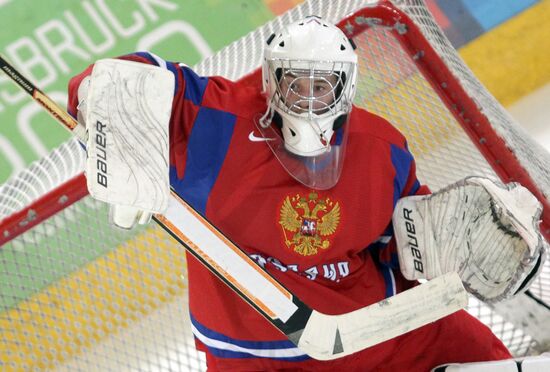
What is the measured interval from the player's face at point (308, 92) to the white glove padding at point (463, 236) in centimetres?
28

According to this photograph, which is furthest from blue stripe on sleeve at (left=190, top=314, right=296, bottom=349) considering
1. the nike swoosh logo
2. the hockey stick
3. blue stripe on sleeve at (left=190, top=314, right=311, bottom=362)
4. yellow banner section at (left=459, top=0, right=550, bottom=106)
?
yellow banner section at (left=459, top=0, right=550, bottom=106)

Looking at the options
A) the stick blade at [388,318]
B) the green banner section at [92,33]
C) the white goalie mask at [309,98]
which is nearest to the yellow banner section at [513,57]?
the green banner section at [92,33]

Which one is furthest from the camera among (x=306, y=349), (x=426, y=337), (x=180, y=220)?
(x=426, y=337)

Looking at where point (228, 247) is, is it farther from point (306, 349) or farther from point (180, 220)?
point (306, 349)

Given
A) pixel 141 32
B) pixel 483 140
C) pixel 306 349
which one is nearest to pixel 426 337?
pixel 306 349

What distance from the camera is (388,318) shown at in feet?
4.37

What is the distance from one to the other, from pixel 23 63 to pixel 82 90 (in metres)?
1.20

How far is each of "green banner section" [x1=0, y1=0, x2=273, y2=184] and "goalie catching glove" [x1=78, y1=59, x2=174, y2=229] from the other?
1.17 meters

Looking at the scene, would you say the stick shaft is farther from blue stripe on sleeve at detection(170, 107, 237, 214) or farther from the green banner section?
the green banner section

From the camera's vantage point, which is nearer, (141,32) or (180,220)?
(180,220)

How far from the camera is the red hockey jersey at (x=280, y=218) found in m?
1.41

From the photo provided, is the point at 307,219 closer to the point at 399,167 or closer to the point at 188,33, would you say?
the point at 399,167

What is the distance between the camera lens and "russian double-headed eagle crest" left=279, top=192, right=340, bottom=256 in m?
Result: 1.42

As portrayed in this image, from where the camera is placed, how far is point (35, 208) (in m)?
1.66
